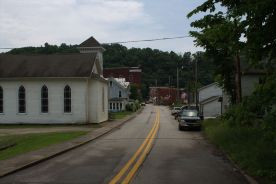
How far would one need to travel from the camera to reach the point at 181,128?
128ft

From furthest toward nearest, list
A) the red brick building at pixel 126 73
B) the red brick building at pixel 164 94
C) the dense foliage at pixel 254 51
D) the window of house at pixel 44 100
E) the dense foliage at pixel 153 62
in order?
the red brick building at pixel 164 94 → the dense foliage at pixel 153 62 → the red brick building at pixel 126 73 → the window of house at pixel 44 100 → the dense foliage at pixel 254 51

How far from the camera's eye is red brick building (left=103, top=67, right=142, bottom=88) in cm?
14875

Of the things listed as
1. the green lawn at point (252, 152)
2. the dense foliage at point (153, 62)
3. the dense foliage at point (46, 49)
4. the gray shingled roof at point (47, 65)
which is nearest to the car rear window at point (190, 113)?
the gray shingled roof at point (47, 65)

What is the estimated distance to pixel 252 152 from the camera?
16.0 metres

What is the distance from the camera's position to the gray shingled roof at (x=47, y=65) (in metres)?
48.7

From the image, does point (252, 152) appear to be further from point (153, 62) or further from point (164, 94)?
point (153, 62)

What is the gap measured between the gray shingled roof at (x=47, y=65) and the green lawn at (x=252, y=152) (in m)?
27.1

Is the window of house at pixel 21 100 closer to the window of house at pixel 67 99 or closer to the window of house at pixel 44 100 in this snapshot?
the window of house at pixel 44 100

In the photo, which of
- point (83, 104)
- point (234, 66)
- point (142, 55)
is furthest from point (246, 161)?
point (142, 55)

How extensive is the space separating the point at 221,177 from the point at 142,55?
158m

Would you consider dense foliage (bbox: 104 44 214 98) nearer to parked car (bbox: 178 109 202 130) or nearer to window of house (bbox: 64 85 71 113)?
window of house (bbox: 64 85 71 113)

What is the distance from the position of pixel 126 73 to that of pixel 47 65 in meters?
103

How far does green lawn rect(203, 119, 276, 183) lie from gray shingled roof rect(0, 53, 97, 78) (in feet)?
88.9

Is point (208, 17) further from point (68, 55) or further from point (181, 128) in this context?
point (68, 55)
